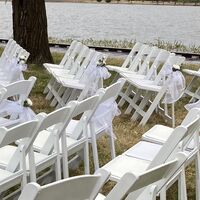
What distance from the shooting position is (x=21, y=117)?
14.8 ft

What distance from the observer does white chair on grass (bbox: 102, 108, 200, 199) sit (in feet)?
10.2

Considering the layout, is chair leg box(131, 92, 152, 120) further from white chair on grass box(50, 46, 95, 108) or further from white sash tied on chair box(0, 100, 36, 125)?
white sash tied on chair box(0, 100, 36, 125)

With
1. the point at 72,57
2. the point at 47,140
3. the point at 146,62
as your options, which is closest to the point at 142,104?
the point at 146,62

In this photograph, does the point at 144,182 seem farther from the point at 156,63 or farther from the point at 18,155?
the point at 156,63

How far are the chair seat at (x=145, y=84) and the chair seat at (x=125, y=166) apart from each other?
2.65 meters

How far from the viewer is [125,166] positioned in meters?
3.84

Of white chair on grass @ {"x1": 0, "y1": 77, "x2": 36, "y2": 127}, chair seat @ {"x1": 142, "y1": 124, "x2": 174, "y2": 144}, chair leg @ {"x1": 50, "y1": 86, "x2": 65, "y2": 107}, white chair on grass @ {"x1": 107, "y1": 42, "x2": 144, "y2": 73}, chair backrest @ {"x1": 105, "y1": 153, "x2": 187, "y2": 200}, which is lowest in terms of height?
chair leg @ {"x1": 50, "y1": 86, "x2": 65, "y2": 107}

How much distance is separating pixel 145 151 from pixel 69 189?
1.97 meters

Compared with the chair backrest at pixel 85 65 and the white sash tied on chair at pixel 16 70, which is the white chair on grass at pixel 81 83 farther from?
the white sash tied on chair at pixel 16 70

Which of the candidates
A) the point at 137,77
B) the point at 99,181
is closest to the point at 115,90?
the point at 99,181

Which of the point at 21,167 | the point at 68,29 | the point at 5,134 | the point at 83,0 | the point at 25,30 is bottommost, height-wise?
the point at 83,0

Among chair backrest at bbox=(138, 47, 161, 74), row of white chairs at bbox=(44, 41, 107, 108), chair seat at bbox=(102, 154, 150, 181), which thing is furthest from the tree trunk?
chair seat at bbox=(102, 154, 150, 181)

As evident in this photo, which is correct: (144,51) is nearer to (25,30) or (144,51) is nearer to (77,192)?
(25,30)

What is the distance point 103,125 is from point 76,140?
50 cm
